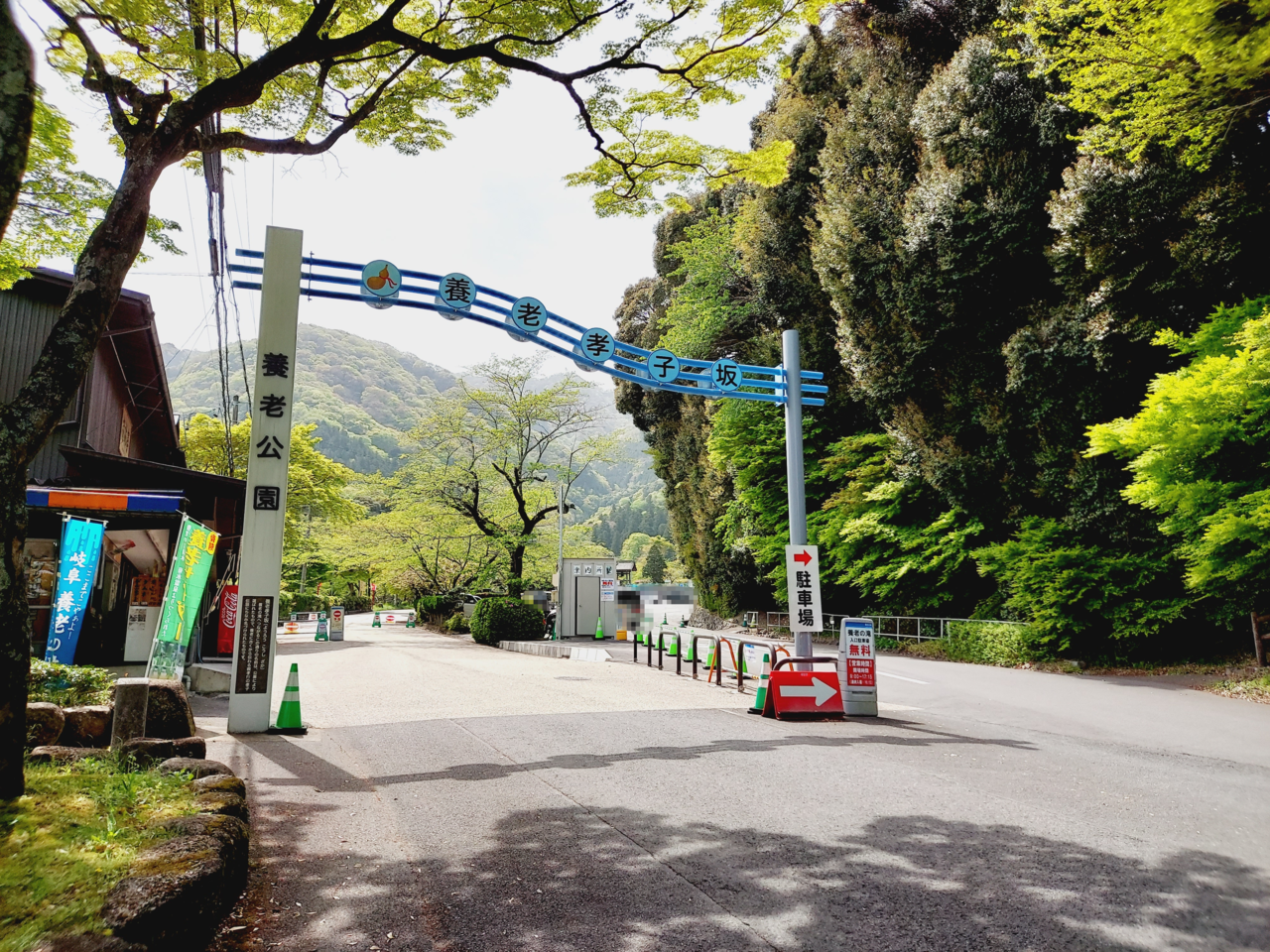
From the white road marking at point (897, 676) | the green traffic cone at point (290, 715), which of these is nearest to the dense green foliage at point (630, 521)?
the white road marking at point (897, 676)

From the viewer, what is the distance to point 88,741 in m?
6.17

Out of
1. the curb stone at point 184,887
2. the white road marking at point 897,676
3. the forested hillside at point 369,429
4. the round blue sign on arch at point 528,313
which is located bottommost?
the white road marking at point 897,676

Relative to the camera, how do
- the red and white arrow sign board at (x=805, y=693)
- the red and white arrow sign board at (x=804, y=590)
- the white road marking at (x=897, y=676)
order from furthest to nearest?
the white road marking at (x=897, y=676) → the red and white arrow sign board at (x=804, y=590) → the red and white arrow sign board at (x=805, y=693)

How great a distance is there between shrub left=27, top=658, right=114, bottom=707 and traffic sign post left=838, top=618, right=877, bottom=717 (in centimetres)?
852

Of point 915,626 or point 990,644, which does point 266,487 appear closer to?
point 990,644

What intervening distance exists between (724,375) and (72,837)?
11178 mm

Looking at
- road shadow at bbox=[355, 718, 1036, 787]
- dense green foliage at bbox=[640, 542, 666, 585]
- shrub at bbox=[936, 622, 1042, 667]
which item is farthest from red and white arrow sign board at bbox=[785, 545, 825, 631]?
dense green foliage at bbox=[640, 542, 666, 585]

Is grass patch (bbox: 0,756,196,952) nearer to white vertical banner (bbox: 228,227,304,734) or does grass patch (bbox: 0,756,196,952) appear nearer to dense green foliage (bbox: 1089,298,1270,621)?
white vertical banner (bbox: 228,227,304,734)

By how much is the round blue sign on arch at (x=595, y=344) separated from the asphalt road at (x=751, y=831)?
5.47 meters

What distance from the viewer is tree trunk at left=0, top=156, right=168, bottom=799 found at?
3908 millimetres

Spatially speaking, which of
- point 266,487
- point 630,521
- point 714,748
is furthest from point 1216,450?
point 630,521

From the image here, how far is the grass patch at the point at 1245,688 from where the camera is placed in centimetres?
1167

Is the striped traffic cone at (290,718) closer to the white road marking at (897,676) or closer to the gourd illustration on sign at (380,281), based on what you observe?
the gourd illustration on sign at (380,281)

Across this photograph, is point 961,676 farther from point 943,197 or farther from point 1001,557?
point 943,197
